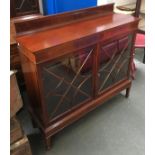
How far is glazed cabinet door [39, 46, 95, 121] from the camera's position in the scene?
1118 millimetres

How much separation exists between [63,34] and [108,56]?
1.33 feet

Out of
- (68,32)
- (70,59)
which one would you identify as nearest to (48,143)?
(70,59)

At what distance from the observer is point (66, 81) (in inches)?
48.1

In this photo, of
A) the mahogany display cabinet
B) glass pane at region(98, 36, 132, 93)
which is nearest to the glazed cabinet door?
the mahogany display cabinet

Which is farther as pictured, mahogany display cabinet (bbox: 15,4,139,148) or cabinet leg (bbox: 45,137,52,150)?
cabinet leg (bbox: 45,137,52,150)

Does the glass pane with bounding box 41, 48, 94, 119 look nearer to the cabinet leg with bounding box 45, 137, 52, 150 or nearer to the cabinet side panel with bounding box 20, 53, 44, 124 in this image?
the cabinet side panel with bounding box 20, 53, 44, 124

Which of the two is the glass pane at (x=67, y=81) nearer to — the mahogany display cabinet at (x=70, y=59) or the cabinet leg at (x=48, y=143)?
the mahogany display cabinet at (x=70, y=59)

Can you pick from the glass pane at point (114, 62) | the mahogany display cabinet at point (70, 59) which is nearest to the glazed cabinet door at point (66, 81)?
the mahogany display cabinet at point (70, 59)

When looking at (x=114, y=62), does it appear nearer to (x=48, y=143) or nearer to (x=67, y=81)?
(x=67, y=81)

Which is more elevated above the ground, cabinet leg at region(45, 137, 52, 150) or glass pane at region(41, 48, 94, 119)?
glass pane at region(41, 48, 94, 119)

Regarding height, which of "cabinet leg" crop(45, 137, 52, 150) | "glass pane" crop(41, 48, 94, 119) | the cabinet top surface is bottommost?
"cabinet leg" crop(45, 137, 52, 150)

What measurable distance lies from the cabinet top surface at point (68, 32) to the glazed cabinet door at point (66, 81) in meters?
0.10

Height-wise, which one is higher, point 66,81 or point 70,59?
point 70,59
